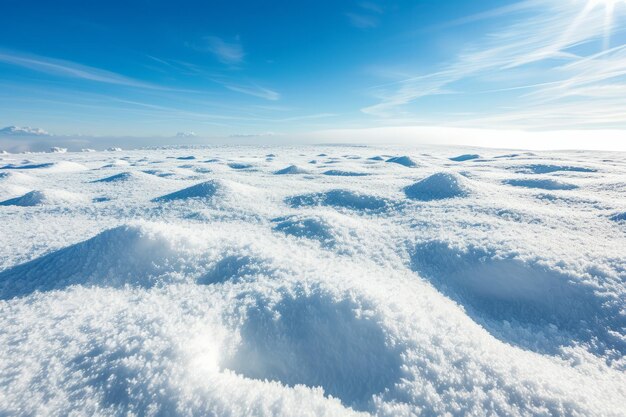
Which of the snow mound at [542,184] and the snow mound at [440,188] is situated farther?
the snow mound at [542,184]

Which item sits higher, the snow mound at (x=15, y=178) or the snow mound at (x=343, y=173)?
the snow mound at (x=343, y=173)

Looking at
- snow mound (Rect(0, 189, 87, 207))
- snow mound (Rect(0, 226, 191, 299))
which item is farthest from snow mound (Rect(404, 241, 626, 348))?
snow mound (Rect(0, 189, 87, 207))

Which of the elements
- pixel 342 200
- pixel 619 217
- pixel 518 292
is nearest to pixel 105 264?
pixel 518 292

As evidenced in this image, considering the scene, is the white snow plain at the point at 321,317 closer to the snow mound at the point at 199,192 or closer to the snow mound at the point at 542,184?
the snow mound at the point at 199,192

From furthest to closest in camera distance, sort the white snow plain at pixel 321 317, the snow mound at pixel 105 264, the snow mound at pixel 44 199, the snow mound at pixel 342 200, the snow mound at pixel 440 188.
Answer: the snow mound at pixel 44 199, the snow mound at pixel 440 188, the snow mound at pixel 342 200, the snow mound at pixel 105 264, the white snow plain at pixel 321 317

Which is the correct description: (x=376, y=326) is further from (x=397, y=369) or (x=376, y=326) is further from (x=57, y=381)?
(x=57, y=381)

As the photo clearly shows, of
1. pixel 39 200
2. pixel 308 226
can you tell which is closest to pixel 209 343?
pixel 308 226

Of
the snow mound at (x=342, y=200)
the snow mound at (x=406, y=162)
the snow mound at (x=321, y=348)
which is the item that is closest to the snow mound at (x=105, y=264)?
the snow mound at (x=321, y=348)

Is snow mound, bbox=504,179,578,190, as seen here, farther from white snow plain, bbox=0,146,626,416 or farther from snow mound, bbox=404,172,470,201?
white snow plain, bbox=0,146,626,416
